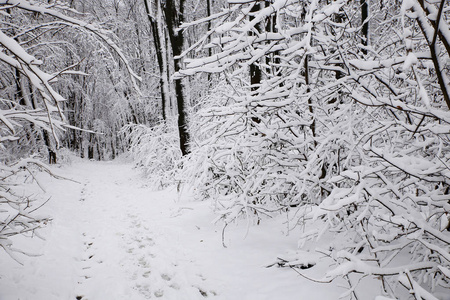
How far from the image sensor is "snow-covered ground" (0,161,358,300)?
9.95 ft

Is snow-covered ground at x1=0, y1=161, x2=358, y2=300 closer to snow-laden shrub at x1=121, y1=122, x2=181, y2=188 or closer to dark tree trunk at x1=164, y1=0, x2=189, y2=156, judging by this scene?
dark tree trunk at x1=164, y1=0, x2=189, y2=156

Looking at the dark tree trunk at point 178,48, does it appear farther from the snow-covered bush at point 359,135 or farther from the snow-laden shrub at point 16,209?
the snow-laden shrub at point 16,209

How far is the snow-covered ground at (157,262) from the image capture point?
3.03m

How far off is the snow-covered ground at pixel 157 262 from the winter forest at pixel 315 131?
0.40ft

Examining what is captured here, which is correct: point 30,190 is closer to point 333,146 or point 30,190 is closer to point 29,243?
point 29,243

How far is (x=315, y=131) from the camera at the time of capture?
3.40 m

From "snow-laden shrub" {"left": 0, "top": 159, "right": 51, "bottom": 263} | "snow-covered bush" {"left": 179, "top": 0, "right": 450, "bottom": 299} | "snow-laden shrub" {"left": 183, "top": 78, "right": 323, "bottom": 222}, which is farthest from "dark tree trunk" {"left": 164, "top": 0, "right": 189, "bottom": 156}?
"snow-laden shrub" {"left": 0, "top": 159, "right": 51, "bottom": 263}

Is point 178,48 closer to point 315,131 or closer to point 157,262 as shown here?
point 315,131

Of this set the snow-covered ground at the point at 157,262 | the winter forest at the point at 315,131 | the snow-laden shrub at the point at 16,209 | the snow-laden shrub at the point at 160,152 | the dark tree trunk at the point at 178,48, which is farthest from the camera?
the snow-laden shrub at the point at 160,152

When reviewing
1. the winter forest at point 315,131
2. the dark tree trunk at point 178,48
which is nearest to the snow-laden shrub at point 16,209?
the winter forest at point 315,131

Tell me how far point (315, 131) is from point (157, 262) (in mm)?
2918

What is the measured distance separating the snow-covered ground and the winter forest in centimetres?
12

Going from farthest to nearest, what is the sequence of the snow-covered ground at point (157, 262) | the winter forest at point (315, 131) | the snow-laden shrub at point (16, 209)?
the snow-covered ground at point (157, 262) → the snow-laden shrub at point (16, 209) → the winter forest at point (315, 131)

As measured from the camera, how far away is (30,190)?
772 cm
